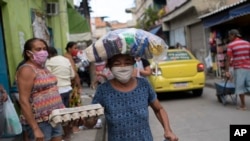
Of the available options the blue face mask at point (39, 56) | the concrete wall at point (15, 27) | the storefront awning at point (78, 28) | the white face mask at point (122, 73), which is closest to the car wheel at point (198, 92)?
the concrete wall at point (15, 27)

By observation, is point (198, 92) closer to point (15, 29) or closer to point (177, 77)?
point (177, 77)

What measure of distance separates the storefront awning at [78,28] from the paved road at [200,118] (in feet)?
17.3

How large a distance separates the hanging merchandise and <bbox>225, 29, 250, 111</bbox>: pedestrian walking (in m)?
5.30

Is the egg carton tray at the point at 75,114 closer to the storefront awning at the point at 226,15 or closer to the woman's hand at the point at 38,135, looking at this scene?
the woman's hand at the point at 38,135

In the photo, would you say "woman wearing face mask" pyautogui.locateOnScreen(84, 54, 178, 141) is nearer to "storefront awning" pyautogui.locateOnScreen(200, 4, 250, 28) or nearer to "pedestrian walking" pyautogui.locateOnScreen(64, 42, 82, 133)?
"pedestrian walking" pyautogui.locateOnScreen(64, 42, 82, 133)

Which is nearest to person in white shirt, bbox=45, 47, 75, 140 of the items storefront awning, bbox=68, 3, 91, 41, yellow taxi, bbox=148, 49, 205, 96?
yellow taxi, bbox=148, 49, 205, 96

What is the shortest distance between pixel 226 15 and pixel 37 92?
33.4 ft

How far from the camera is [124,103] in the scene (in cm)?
266

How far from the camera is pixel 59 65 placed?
578 cm

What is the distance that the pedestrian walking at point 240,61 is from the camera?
762 cm

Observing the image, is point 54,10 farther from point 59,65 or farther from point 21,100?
point 21,100

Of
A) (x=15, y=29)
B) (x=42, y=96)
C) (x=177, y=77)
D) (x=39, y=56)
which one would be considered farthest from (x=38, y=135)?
(x=177, y=77)

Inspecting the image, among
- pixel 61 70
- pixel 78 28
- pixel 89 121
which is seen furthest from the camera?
pixel 78 28

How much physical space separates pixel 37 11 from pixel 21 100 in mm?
5720
